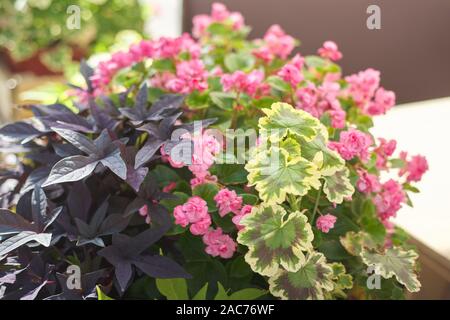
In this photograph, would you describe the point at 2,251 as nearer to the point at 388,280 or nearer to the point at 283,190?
the point at 283,190

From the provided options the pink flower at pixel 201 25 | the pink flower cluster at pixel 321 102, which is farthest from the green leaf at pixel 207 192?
the pink flower at pixel 201 25

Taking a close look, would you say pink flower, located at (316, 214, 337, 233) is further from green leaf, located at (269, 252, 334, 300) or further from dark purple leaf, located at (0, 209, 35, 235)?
dark purple leaf, located at (0, 209, 35, 235)

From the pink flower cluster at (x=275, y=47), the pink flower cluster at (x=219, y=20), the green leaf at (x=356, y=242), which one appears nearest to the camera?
the green leaf at (x=356, y=242)

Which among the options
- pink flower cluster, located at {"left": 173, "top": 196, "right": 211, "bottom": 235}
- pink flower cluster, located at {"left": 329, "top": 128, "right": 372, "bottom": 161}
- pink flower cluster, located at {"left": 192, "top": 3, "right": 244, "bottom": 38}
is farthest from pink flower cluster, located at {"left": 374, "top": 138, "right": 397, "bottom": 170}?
pink flower cluster, located at {"left": 192, "top": 3, "right": 244, "bottom": 38}

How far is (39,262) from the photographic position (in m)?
0.65

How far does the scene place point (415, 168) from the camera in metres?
0.83

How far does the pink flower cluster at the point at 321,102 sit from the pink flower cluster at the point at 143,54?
0.73ft

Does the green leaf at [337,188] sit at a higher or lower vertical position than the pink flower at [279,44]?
lower

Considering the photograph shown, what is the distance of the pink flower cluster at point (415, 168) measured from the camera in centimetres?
82

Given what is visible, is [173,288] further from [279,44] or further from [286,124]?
[279,44]

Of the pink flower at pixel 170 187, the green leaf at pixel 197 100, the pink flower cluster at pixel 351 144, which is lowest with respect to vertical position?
the pink flower at pixel 170 187

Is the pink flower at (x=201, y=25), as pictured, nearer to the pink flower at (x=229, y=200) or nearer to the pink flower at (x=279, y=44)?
the pink flower at (x=279, y=44)

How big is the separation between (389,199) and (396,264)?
0.42ft
